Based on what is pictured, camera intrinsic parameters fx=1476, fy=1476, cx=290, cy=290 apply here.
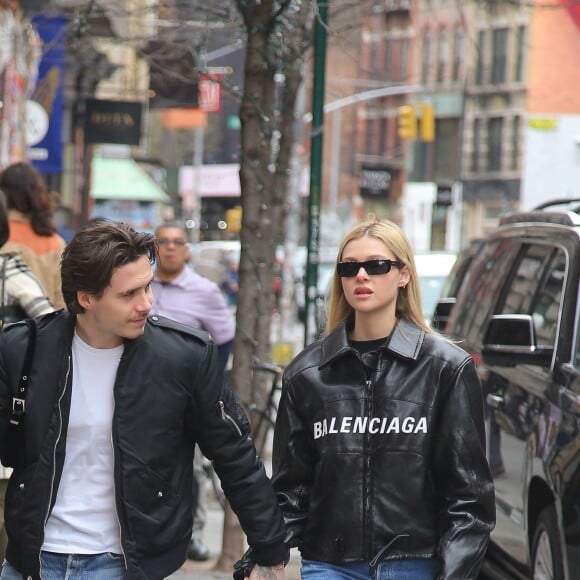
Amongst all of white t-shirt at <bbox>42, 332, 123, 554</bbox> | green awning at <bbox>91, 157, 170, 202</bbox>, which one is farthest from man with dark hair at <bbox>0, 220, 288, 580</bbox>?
green awning at <bbox>91, 157, 170, 202</bbox>

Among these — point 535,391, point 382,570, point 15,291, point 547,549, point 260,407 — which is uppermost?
point 15,291

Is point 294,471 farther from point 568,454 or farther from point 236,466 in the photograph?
point 568,454

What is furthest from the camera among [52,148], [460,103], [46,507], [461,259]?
[460,103]

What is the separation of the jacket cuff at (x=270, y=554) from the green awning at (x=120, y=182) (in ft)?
161

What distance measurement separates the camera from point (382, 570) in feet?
13.9

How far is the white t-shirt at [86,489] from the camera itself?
3998mm

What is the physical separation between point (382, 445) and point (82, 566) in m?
0.92

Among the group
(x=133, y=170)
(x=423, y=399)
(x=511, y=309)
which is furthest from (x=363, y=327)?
(x=133, y=170)

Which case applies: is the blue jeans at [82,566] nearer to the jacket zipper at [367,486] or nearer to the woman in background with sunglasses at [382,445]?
the woman in background with sunglasses at [382,445]

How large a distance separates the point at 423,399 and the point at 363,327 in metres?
0.31

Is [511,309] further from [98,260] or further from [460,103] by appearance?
[460,103]

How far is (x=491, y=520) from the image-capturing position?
14.2 ft

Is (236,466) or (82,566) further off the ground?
(236,466)

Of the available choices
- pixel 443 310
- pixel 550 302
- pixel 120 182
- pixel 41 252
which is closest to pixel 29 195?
pixel 41 252
